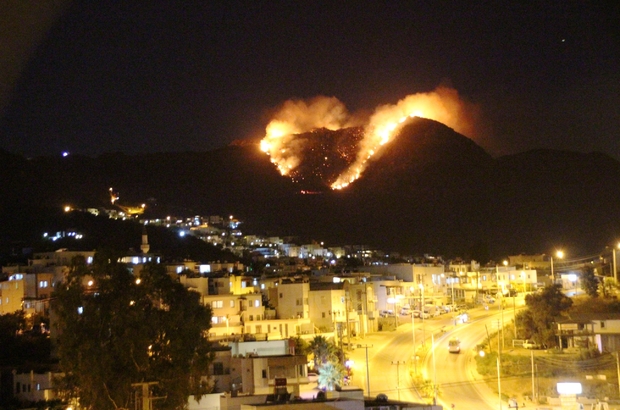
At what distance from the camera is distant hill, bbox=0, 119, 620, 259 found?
89.3 m

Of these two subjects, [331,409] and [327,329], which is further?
[327,329]

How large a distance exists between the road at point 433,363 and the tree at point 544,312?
7.07 feet

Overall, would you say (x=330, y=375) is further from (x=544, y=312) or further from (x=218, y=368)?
(x=544, y=312)

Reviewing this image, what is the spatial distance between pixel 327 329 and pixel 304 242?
4248cm

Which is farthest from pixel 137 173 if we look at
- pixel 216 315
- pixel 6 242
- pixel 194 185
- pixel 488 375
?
pixel 488 375

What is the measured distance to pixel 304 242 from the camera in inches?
3290

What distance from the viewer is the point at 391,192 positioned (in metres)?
113

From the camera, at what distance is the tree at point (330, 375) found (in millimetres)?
28353

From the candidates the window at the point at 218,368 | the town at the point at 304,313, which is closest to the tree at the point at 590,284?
the town at the point at 304,313

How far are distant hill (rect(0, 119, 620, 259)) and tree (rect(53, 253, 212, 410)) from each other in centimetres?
4796

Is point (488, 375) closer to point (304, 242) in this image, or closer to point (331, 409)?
point (331, 409)

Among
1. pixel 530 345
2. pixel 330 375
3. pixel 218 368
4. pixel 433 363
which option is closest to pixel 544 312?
pixel 530 345

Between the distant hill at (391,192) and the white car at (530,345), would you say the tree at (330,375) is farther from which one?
the distant hill at (391,192)

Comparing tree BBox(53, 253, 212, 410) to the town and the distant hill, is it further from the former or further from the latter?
the distant hill
